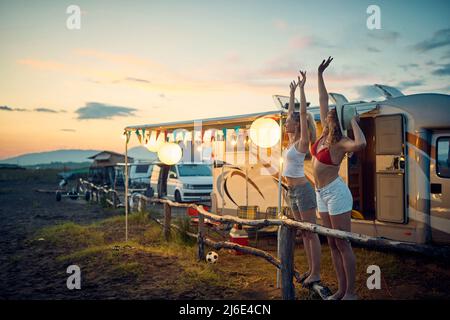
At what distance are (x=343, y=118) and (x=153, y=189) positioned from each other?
12.6 meters

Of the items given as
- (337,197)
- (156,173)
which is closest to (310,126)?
(337,197)

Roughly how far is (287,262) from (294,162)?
1.18 metres

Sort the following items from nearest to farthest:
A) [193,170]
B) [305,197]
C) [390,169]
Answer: [305,197], [390,169], [193,170]

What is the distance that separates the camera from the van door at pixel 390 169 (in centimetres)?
670

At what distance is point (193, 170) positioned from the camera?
1592 centimetres

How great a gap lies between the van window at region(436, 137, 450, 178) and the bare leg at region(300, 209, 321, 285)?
2.99 m

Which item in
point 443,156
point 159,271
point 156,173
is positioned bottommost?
point 159,271

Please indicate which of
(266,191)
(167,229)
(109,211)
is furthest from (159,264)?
(109,211)

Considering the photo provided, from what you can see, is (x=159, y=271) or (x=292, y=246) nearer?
(x=292, y=246)

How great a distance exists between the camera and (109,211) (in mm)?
14547

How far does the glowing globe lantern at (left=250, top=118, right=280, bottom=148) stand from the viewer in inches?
248

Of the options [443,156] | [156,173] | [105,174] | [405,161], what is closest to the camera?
[443,156]

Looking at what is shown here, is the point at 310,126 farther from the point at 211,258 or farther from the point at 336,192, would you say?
the point at 211,258

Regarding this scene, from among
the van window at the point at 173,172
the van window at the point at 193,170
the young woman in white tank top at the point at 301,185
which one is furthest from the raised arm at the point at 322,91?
the van window at the point at 173,172
